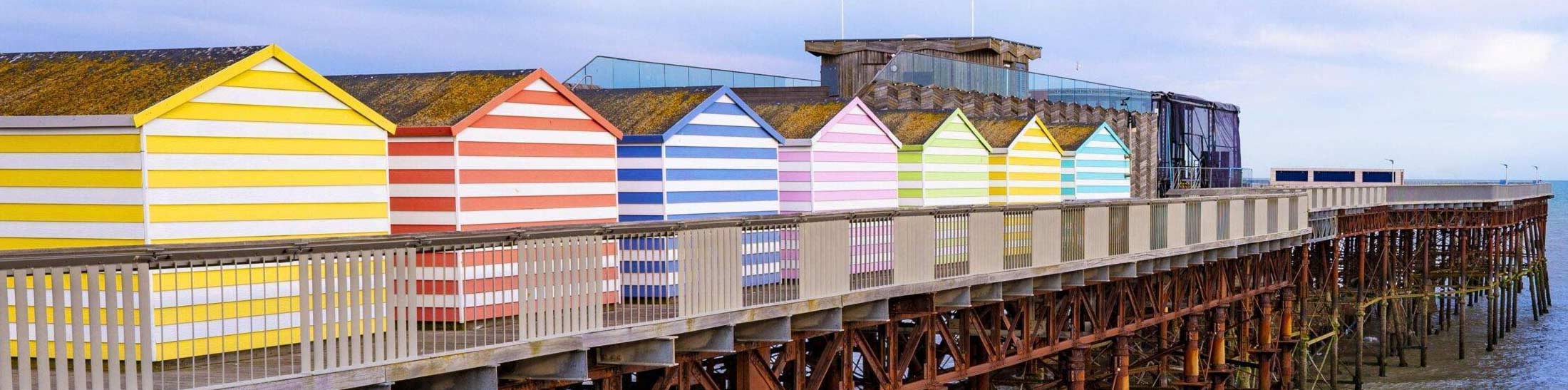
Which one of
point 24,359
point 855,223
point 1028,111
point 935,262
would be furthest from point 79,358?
point 1028,111

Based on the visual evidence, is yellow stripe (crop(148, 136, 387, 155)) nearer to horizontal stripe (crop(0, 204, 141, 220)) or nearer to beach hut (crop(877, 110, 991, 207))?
horizontal stripe (crop(0, 204, 141, 220))

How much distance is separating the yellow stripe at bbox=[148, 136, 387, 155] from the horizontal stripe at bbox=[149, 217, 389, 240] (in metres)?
0.48

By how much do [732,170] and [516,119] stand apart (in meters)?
3.65

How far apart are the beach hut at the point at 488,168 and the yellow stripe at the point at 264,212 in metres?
0.77

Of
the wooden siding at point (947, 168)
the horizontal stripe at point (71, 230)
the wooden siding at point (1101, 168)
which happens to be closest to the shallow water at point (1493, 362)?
the wooden siding at point (1101, 168)

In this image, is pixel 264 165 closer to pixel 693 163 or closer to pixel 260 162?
pixel 260 162

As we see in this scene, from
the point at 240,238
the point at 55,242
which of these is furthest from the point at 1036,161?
the point at 55,242

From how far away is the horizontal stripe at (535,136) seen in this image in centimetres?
1254

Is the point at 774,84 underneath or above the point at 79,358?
above

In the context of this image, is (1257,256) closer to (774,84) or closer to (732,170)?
(774,84)

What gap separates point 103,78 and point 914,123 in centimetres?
1314

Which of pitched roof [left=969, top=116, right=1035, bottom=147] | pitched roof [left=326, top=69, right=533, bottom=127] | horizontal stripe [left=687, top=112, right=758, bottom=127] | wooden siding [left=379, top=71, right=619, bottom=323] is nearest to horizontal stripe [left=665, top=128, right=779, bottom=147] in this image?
horizontal stripe [left=687, top=112, right=758, bottom=127]

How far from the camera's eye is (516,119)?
13.0 meters

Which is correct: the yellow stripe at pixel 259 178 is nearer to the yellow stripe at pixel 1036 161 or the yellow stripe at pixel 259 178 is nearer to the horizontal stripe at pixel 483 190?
the horizontal stripe at pixel 483 190
